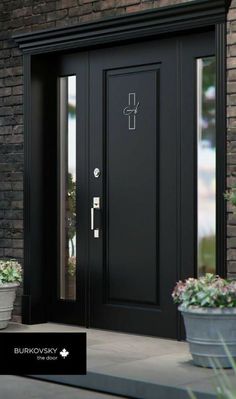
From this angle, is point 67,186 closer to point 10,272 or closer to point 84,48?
point 10,272

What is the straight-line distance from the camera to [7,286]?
19.3ft

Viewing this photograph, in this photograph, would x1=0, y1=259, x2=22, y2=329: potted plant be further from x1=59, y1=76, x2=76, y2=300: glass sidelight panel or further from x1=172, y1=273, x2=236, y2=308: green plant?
x1=172, y1=273, x2=236, y2=308: green plant

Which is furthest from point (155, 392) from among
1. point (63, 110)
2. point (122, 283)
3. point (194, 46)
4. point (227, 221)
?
point (63, 110)

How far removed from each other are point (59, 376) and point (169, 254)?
4.42 feet

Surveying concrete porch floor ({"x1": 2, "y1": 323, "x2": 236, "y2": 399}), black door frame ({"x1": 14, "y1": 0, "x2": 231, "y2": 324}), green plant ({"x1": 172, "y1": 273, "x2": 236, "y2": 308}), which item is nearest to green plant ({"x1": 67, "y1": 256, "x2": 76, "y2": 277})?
black door frame ({"x1": 14, "y1": 0, "x2": 231, "y2": 324})

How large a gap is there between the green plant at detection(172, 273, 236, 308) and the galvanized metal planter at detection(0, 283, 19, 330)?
169 cm

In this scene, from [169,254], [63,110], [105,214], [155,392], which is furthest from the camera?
[63,110]

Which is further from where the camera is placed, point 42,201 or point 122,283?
point 42,201

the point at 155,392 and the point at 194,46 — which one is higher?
the point at 194,46

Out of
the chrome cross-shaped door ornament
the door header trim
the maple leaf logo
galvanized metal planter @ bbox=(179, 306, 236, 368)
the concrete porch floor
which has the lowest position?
the concrete porch floor

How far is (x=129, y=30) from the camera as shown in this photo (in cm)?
577

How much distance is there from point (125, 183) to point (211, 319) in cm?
167

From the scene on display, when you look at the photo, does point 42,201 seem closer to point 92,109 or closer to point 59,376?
point 92,109

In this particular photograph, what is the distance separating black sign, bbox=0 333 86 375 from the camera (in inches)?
185
